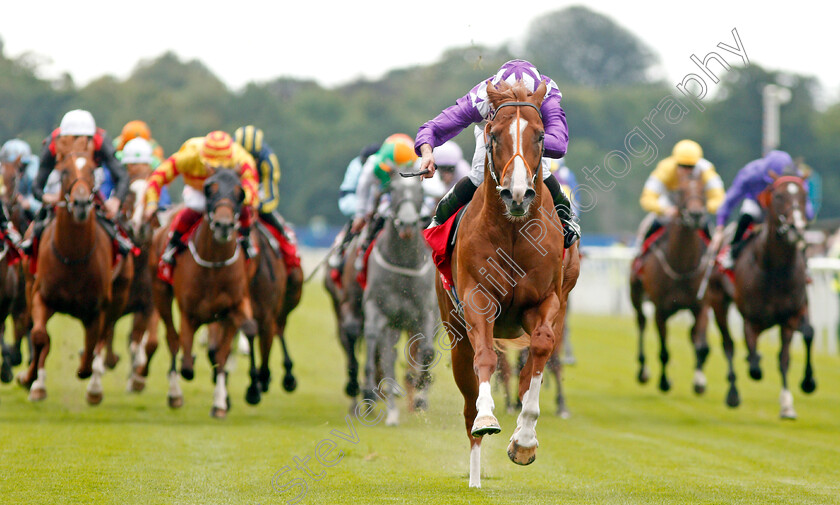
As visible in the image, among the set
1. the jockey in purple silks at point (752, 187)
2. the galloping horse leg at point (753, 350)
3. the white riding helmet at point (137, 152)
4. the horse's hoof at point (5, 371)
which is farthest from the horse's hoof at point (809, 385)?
the horse's hoof at point (5, 371)

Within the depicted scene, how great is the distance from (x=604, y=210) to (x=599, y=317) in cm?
2700

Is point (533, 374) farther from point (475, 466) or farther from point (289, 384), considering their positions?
point (289, 384)

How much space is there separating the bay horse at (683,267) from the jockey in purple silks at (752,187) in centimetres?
33

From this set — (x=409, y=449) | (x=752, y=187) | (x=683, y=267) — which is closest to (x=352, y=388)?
(x=409, y=449)

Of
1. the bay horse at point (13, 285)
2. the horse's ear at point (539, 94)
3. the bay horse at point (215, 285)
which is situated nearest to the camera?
the horse's ear at point (539, 94)

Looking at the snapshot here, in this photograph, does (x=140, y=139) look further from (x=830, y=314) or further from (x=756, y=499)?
(x=830, y=314)

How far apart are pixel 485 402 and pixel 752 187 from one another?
6.60 metres

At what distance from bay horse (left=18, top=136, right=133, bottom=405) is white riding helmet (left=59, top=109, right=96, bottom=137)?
0.05m

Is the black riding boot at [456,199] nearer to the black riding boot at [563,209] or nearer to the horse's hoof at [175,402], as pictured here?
the black riding boot at [563,209]

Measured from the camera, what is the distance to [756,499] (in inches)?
257

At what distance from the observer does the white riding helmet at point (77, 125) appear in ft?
33.6

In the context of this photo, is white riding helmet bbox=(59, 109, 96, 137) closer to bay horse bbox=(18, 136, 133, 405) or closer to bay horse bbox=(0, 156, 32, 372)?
bay horse bbox=(18, 136, 133, 405)

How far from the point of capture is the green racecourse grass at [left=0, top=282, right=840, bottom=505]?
6.65 meters

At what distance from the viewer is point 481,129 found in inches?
281
